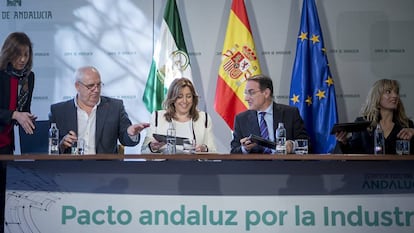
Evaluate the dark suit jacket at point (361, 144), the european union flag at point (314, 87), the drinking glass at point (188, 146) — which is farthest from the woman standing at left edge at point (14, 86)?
the dark suit jacket at point (361, 144)

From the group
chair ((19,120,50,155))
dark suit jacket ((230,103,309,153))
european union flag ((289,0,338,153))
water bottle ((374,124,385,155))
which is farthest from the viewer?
chair ((19,120,50,155))

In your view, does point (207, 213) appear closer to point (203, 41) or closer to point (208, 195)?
point (208, 195)

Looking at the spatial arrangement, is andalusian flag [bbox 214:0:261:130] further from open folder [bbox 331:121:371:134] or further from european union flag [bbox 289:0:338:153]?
open folder [bbox 331:121:371:134]

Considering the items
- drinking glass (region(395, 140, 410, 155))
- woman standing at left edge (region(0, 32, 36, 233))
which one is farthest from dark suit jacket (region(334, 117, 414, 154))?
woman standing at left edge (region(0, 32, 36, 233))

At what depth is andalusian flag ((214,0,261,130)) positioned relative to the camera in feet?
16.4

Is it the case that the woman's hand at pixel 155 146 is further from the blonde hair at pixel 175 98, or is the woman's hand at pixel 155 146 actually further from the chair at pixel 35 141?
the chair at pixel 35 141

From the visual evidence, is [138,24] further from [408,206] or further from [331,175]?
[408,206]

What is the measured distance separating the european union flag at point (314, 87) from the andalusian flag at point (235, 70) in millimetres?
423

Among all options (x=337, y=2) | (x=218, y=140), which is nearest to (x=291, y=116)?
(x=218, y=140)

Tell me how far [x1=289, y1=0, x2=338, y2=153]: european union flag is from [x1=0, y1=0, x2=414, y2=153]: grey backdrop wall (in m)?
0.28

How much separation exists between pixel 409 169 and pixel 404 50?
233 centimetres

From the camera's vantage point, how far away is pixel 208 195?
319 cm

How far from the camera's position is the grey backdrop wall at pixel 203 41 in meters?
5.16

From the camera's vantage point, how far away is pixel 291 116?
4.32 meters
